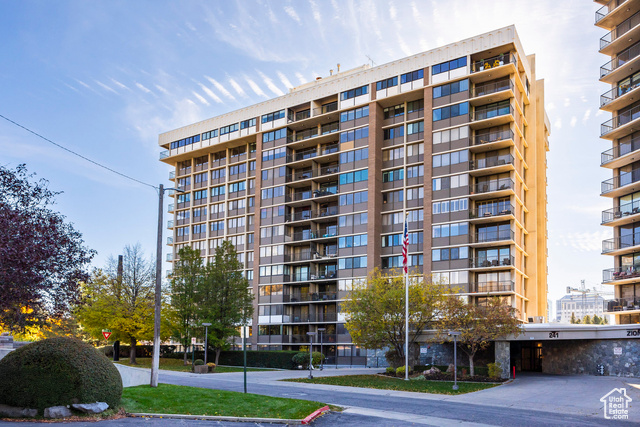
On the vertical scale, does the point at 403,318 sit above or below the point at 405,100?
below

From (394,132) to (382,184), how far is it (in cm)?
620

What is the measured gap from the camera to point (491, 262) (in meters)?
58.0

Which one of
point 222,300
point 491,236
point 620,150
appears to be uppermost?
point 620,150

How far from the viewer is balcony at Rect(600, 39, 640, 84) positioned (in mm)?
53844

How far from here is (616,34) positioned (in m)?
56.3

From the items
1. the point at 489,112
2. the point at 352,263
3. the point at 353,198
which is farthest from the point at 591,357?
the point at 353,198

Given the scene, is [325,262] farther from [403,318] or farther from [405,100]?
[403,318]

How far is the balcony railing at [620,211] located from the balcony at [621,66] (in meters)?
12.5

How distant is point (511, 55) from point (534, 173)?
1492 cm

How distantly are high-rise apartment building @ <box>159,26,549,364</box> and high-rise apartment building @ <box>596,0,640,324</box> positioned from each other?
8547mm

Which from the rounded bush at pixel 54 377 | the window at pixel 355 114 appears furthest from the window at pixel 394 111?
the rounded bush at pixel 54 377

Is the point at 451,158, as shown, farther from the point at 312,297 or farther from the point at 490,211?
the point at 312,297

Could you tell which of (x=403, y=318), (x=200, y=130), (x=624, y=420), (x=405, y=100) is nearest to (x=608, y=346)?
(x=403, y=318)

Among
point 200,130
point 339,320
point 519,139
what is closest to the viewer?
point 519,139
